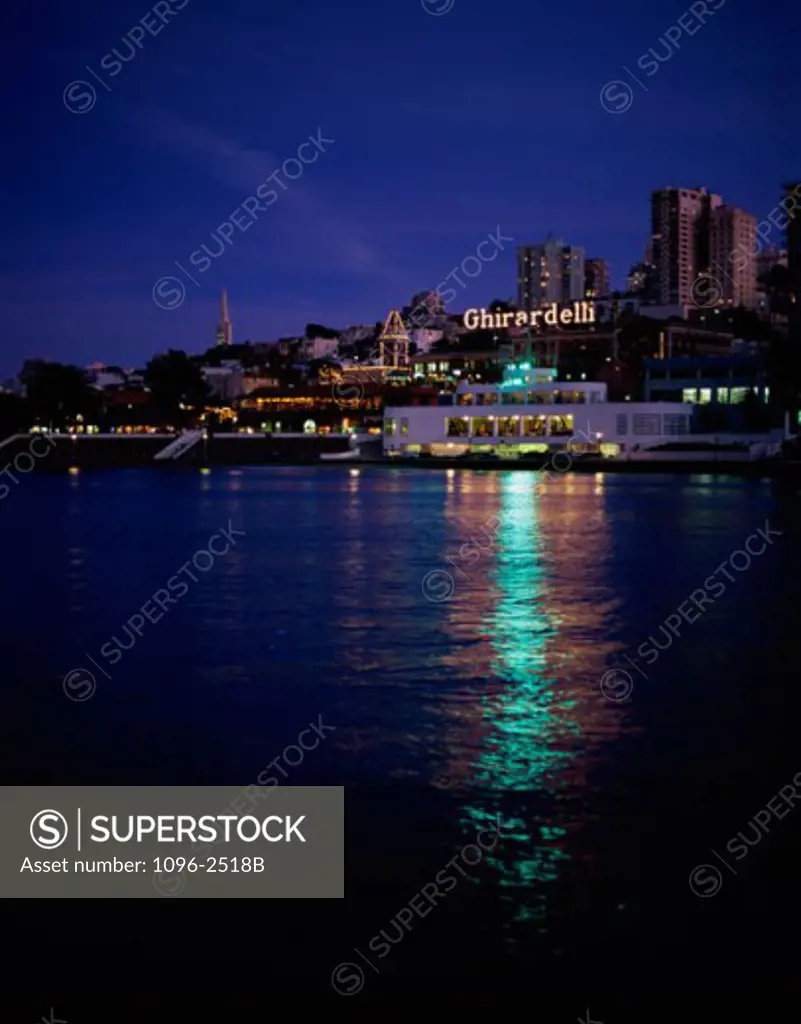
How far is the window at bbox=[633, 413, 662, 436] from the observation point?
373ft

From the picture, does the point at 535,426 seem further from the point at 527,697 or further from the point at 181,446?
the point at 527,697

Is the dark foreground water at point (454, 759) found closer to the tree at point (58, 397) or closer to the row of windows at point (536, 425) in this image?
the row of windows at point (536, 425)

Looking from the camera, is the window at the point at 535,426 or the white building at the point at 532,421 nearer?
the white building at the point at 532,421

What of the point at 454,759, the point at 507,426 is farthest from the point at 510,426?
the point at 454,759

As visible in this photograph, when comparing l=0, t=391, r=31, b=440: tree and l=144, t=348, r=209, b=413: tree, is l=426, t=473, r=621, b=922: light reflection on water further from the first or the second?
l=144, t=348, r=209, b=413: tree

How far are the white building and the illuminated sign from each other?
872 inches

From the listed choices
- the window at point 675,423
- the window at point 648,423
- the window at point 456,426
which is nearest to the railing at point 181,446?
the window at point 456,426

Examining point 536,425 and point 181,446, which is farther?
point 181,446

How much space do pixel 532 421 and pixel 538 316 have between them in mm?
32727

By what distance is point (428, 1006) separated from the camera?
7180 mm

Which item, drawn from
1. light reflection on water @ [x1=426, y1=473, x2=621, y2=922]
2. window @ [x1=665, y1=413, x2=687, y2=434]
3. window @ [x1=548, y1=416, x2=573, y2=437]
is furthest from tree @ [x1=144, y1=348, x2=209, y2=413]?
light reflection on water @ [x1=426, y1=473, x2=621, y2=922]

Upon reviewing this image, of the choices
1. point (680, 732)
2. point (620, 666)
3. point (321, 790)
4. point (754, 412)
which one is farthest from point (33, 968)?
point (754, 412)

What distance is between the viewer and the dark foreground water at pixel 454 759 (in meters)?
7.60

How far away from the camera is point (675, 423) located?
114m
